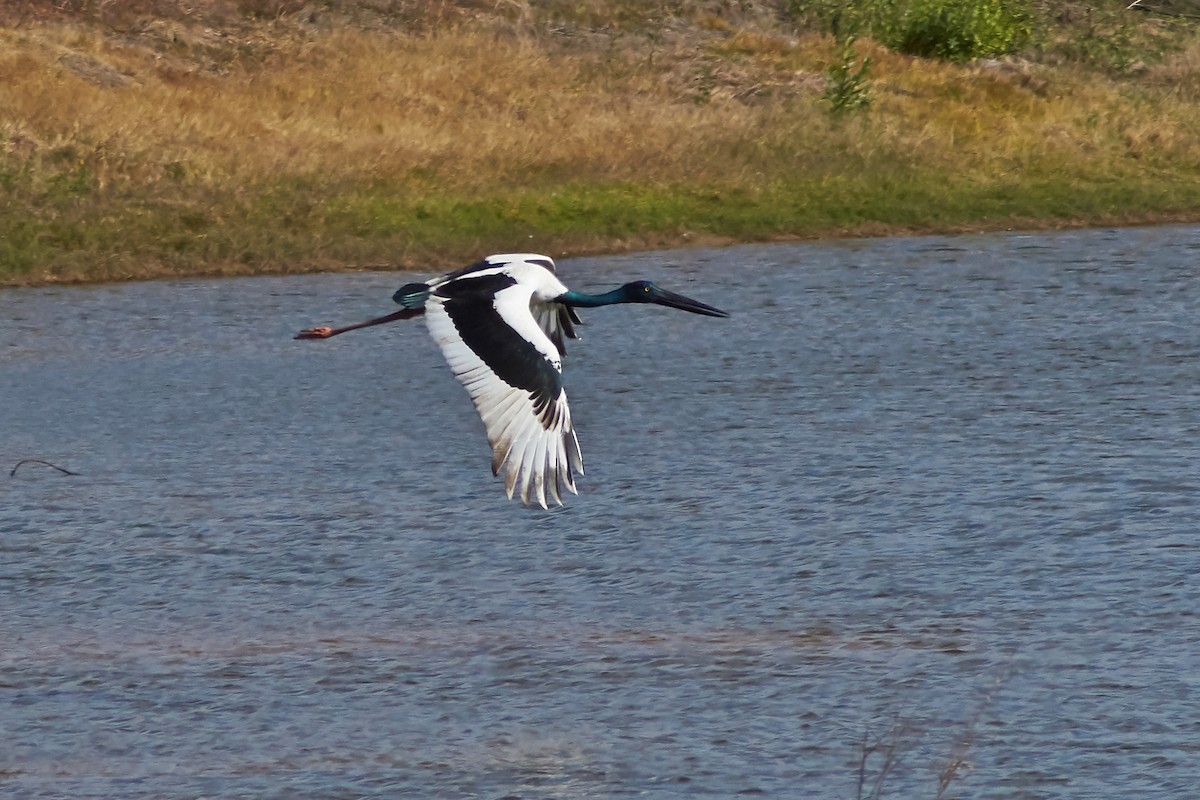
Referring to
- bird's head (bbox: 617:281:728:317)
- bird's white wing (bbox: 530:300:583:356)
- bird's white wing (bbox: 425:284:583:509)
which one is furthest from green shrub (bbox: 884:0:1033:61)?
bird's white wing (bbox: 425:284:583:509)

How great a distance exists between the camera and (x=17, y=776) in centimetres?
576

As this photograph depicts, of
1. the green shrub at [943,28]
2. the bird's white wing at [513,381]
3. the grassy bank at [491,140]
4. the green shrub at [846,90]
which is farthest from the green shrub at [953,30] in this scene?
the bird's white wing at [513,381]

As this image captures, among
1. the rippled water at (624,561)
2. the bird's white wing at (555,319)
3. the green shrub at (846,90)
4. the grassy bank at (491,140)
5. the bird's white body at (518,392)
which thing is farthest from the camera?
the green shrub at (846,90)

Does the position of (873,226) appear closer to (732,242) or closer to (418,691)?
(732,242)

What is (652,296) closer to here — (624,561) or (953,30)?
(624,561)

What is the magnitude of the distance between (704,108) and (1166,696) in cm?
1384

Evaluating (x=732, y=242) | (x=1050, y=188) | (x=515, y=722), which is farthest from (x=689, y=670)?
(x=1050, y=188)

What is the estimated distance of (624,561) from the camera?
8.09 meters

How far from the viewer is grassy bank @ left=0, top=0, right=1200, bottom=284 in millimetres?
15680

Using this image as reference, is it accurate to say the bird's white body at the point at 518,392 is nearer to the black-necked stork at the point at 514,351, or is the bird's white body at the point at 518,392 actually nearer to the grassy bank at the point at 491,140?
the black-necked stork at the point at 514,351

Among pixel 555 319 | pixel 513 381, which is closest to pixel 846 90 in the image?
pixel 555 319

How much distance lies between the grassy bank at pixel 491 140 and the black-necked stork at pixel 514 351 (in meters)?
7.99

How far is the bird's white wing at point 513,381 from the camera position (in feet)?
20.6

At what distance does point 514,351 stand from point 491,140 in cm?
1138
